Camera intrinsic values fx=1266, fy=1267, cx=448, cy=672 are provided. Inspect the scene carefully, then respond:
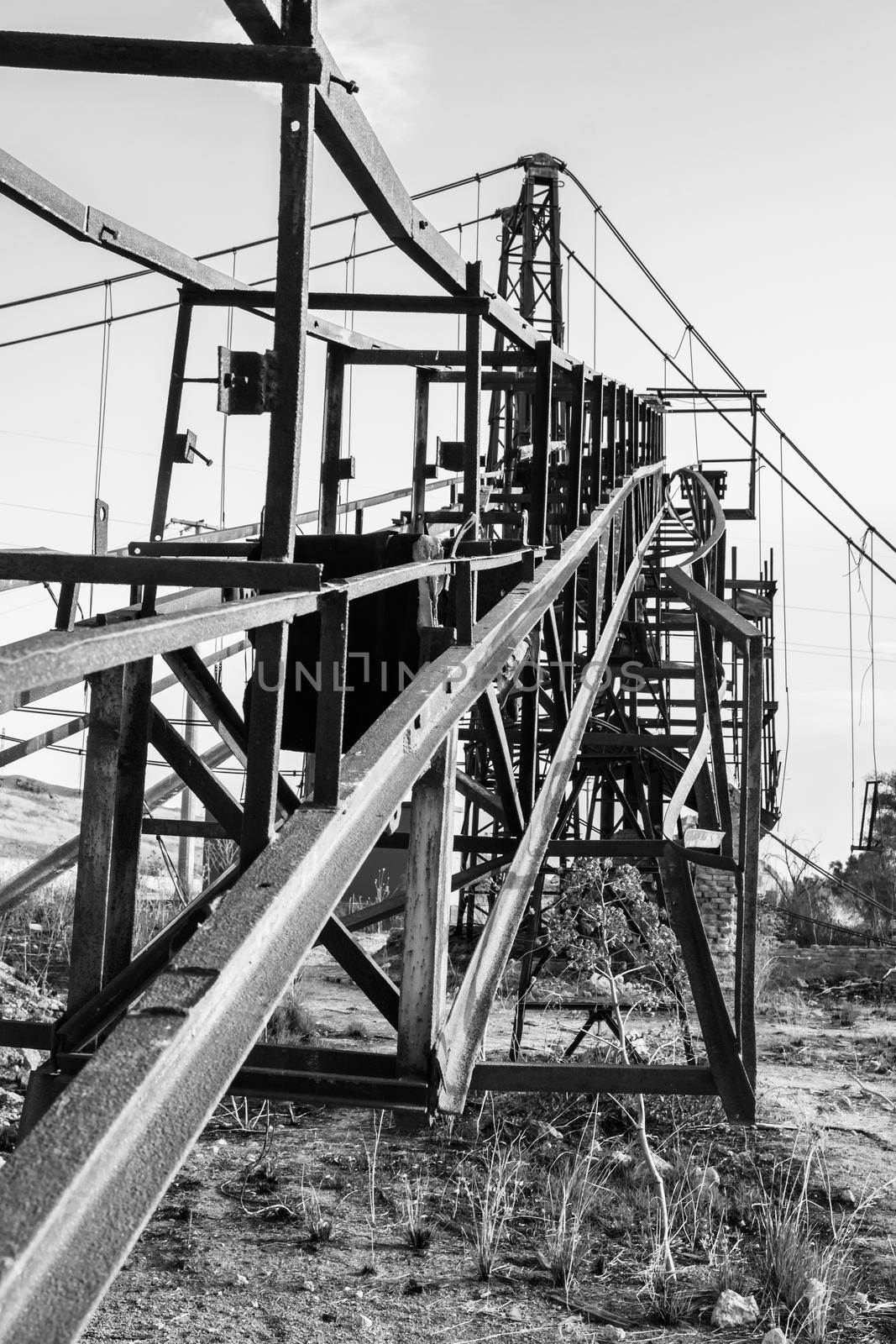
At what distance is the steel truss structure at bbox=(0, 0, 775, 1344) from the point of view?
Result: 1754 mm

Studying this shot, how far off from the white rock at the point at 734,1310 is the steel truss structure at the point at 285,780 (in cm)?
239

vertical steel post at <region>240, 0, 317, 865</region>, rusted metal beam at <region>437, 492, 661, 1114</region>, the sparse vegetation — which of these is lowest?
the sparse vegetation

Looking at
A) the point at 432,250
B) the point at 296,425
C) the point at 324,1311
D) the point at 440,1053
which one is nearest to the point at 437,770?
the point at 440,1053

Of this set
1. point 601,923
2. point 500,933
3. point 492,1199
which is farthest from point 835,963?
point 500,933

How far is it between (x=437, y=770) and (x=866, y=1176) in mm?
6277

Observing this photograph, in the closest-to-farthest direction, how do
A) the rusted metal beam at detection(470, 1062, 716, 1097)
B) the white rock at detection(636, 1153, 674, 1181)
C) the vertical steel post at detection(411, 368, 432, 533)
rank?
1. the rusted metal beam at detection(470, 1062, 716, 1097)
2. the vertical steel post at detection(411, 368, 432, 533)
3. the white rock at detection(636, 1153, 674, 1181)

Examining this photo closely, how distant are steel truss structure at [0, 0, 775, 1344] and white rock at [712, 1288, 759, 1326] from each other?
2.39 meters

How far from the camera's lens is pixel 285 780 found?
13.4 feet

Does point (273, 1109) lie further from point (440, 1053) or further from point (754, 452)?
point (754, 452)

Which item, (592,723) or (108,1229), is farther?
(592,723)

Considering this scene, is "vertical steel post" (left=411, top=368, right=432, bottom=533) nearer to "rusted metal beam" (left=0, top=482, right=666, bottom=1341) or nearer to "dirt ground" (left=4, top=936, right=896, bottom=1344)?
"dirt ground" (left=4, top=936, right=896, bottom=1344)

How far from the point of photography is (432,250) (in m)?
4.23

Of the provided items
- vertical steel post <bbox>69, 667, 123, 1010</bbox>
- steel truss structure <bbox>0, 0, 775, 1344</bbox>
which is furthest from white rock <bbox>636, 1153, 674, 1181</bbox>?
vertical steel post <bbox>69, 667, 123, 1010</bbox>

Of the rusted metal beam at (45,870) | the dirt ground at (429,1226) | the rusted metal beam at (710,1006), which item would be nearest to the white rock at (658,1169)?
the dirt ground at (429,1226)
